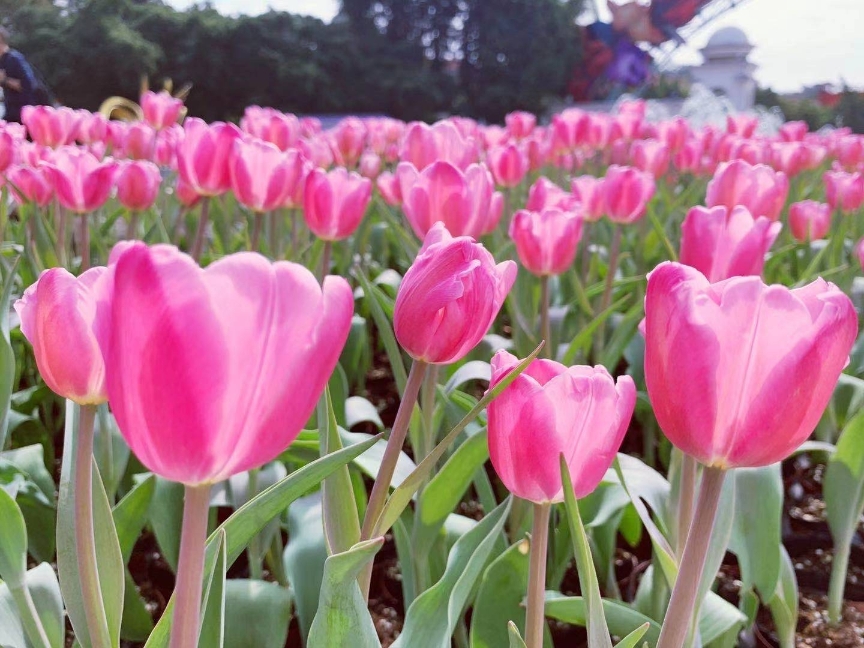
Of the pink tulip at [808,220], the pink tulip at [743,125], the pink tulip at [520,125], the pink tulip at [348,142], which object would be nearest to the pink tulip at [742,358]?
the pink tulip at [808,220]

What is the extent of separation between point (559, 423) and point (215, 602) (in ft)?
0.85

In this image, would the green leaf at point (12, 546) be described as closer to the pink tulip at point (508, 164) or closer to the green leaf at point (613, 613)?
the green leaf at point (613, 613)

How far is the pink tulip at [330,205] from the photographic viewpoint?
4.67 feet

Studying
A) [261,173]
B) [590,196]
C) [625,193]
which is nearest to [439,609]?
[261,173]

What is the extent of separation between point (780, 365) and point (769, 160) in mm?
2789

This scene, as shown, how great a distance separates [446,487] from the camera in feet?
2.97

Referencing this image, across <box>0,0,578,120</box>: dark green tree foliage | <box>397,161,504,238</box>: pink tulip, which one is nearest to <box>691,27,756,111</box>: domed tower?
<box>0,0,578,120</box>: dark green tree foliage

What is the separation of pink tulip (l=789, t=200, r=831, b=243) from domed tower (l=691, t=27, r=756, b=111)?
1759 centimetres

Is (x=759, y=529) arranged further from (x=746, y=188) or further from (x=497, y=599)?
(x=746, y=188)

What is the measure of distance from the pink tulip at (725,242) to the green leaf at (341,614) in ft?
2.18

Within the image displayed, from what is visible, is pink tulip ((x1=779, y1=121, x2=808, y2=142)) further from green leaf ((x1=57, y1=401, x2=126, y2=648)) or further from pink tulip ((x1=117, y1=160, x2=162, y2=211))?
green leaf ((x1=57, y1=401, x2=126, y2=648))

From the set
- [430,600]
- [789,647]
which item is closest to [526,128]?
[789,647]

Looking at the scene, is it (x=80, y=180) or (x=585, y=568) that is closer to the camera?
(x=585, y=568)

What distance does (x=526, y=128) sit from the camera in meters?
3.96
